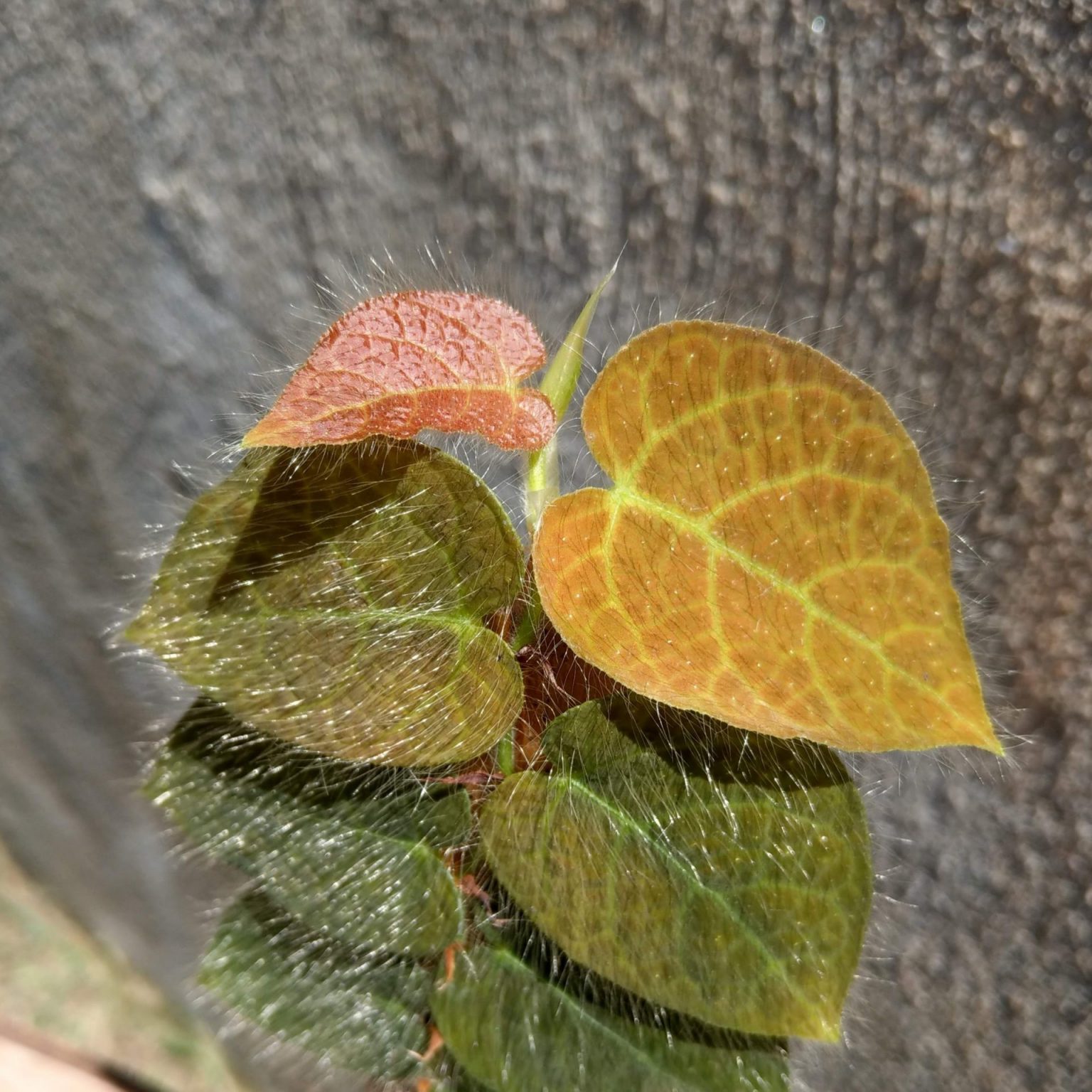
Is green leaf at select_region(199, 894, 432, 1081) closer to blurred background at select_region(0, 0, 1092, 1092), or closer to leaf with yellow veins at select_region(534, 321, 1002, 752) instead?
blurred background at select_region(0, 0, 1092, 1092)

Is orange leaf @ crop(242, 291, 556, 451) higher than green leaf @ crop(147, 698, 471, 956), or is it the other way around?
orange leaf @ crop(242, 291, 556, 451)

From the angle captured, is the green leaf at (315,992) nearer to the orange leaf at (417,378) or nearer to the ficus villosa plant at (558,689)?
the ficus villosa plant at (558,689)

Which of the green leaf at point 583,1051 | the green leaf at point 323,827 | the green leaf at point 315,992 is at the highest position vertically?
the green leaf at point 323,827

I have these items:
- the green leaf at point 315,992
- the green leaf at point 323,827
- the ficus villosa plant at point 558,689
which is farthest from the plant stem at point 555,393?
the green leaf at point 315,992

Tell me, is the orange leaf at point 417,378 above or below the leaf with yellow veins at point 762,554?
above

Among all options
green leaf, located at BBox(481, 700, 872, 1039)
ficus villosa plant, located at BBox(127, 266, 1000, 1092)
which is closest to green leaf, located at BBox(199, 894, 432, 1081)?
ficus villosa plant, located at BBox(127, 266, 1000, 1092)

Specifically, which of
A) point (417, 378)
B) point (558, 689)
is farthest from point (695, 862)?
point (417, 378)

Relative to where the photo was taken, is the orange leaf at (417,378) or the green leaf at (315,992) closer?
the orange leaf at (417,378)

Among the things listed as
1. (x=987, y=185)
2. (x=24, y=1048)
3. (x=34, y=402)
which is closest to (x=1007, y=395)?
(x=987, y=185)
